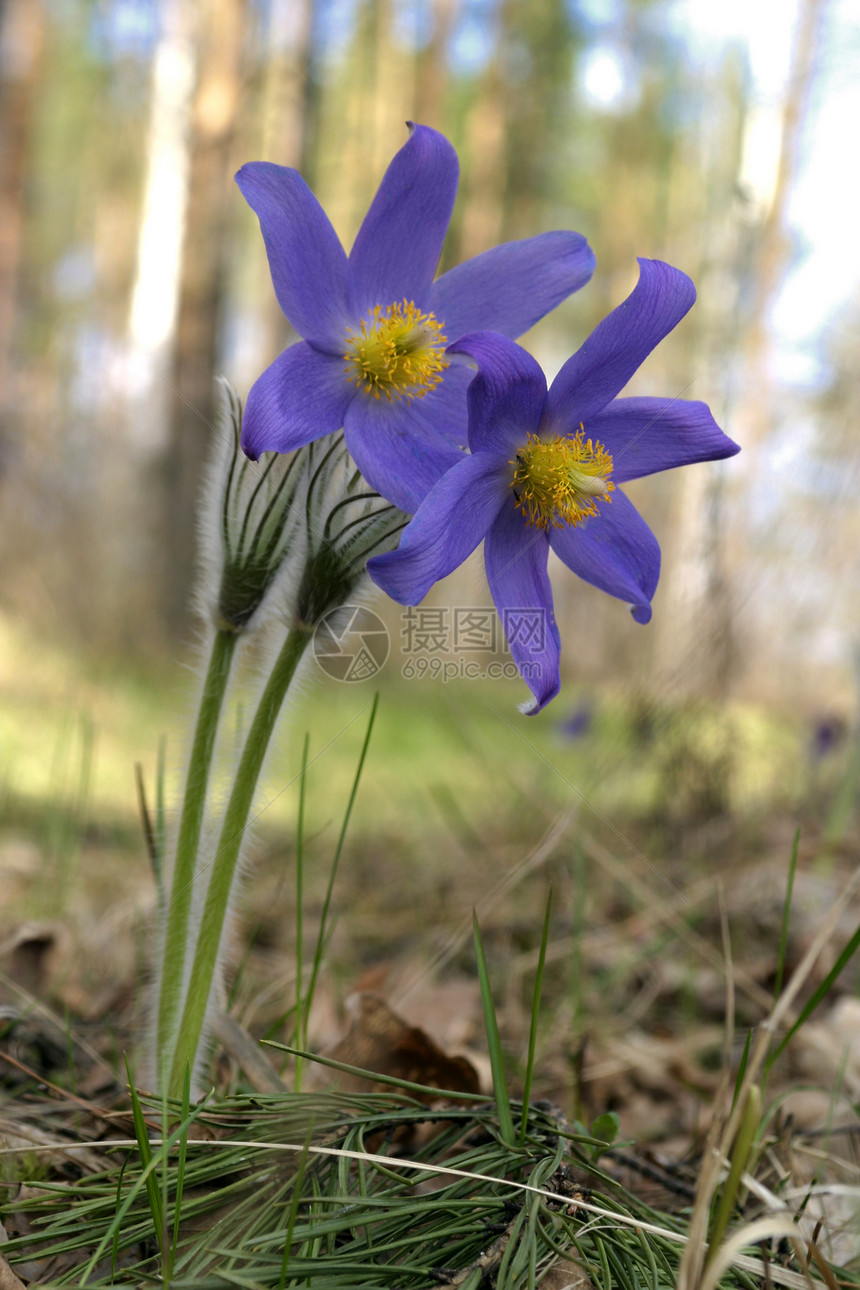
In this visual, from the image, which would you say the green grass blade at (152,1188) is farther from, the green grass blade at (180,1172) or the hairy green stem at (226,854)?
the hairy green stem at (226,854)

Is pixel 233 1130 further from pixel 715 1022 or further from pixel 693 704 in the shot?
pixel 693 704

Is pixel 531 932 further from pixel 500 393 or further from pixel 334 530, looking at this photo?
pixel 500 393

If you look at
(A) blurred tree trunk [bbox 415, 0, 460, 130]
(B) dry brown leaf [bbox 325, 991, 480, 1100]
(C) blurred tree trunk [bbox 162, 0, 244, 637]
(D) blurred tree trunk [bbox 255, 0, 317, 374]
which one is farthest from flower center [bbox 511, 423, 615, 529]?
(A) blurred tree trunk [bbox 415, 0, 460, 130]

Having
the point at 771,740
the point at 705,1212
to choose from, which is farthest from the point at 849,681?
the point at 705,1212

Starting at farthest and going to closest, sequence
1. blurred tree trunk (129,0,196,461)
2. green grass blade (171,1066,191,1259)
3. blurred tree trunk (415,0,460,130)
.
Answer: blurred tree trunk (415,0,460,130) → blurred tree trunk (129,0,196,461) → green grass blade (171,1066,191,1259)

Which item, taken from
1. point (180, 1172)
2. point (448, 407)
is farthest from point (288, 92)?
point (180, 1172)

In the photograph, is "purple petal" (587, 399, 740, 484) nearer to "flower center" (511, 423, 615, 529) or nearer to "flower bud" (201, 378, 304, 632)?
"flower center" (511, 423, 615, 529)
